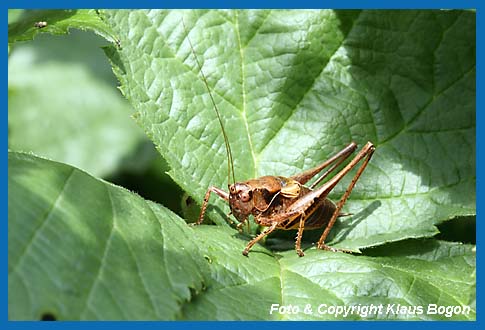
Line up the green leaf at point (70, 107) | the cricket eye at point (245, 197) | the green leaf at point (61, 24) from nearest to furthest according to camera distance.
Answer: the green leaf at point (61, 24) < the cricket eye at point (245, 197) < the green leaf at point (70, 107)

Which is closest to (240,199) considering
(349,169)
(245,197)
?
(245,197)

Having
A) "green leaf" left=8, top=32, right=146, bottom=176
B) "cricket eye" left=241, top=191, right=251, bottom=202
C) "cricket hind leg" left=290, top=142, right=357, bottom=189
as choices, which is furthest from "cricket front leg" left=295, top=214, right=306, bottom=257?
"green leaf" left=8, top=32, right=146, bottom=176

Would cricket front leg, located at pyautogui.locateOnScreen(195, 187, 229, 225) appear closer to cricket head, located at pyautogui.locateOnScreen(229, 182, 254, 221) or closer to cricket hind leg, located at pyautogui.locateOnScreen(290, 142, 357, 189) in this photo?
cricket head, located at pyautogui.locateOnScreen(229, 182, 254, 221)

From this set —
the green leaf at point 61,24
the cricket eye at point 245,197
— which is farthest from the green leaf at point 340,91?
the green leaf at point 61,24

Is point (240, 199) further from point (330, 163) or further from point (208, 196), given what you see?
point (330, 163)

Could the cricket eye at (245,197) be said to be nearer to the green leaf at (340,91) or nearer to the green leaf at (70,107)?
the green leaf at (340,91)

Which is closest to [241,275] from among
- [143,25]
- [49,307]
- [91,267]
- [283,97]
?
[91,267]

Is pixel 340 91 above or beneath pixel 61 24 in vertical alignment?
beneath
